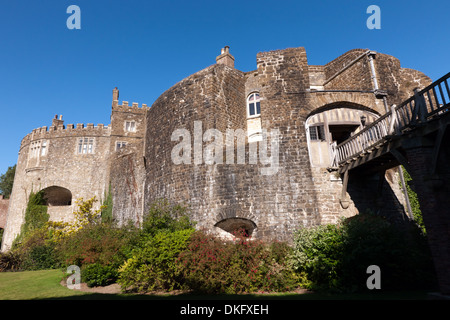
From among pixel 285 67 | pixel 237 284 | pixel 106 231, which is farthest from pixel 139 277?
pixel 285 67

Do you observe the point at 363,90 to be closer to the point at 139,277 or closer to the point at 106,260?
the point at 139,277

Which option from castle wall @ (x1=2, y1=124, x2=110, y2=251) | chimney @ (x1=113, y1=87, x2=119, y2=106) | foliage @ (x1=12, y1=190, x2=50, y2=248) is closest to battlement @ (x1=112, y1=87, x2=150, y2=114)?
chimney @ (x1=113, y1=87, x2=119, y2=106)

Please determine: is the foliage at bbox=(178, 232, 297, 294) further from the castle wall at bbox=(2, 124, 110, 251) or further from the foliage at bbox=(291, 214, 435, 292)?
the castle wall at bbox=(2, 124, 110, 251)

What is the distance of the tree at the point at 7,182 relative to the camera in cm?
4303

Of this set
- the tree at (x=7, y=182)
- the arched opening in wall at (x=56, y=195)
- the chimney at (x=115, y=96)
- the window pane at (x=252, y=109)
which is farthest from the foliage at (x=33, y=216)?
the window pane at (x=252, y=109)

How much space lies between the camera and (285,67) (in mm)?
15812

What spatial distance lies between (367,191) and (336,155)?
2.26 meters

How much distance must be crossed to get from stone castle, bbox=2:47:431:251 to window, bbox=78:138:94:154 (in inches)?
529

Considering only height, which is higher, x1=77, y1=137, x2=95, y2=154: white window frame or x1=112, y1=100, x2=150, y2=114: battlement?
x1=112, y1=100, x2=150, y2=114: battlement

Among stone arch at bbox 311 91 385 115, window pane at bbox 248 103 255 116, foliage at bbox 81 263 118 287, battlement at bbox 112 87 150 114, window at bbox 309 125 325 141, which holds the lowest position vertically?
foliage at bbox 81 263 118 287

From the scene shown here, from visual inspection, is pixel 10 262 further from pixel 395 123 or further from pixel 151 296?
pixel 395 123

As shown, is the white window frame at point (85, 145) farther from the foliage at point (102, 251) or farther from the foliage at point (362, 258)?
the foliage at point (362, 258)

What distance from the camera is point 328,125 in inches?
581

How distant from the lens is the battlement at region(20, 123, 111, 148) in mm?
30250
